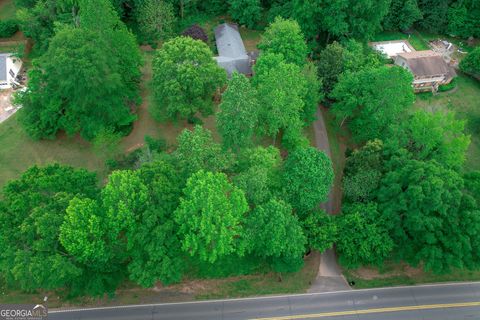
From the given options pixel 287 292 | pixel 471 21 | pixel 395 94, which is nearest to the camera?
pixel 287 292

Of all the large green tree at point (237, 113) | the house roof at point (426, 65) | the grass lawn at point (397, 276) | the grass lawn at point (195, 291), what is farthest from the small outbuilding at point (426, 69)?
the grass lawn at point (195, 291)

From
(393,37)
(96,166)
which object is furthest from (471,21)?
(96,166)

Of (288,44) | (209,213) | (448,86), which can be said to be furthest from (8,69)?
(448,86)

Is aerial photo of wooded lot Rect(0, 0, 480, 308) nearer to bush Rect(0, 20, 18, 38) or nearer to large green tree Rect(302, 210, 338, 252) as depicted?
large green tree Rect(302, 210, 338, 252)

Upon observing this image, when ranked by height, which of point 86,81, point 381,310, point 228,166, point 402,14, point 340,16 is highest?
point 340,16

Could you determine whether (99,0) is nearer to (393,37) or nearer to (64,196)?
(64,196)

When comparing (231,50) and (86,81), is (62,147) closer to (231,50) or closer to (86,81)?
(86,81)

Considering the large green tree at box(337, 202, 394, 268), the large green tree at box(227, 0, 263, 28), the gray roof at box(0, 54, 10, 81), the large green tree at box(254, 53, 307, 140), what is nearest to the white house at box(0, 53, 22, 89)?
the gray roof at box(0, 54, 10, 81)

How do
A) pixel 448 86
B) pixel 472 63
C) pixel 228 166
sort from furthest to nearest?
pixel 448 86 → pixel 472 63 → pixel 228 166
